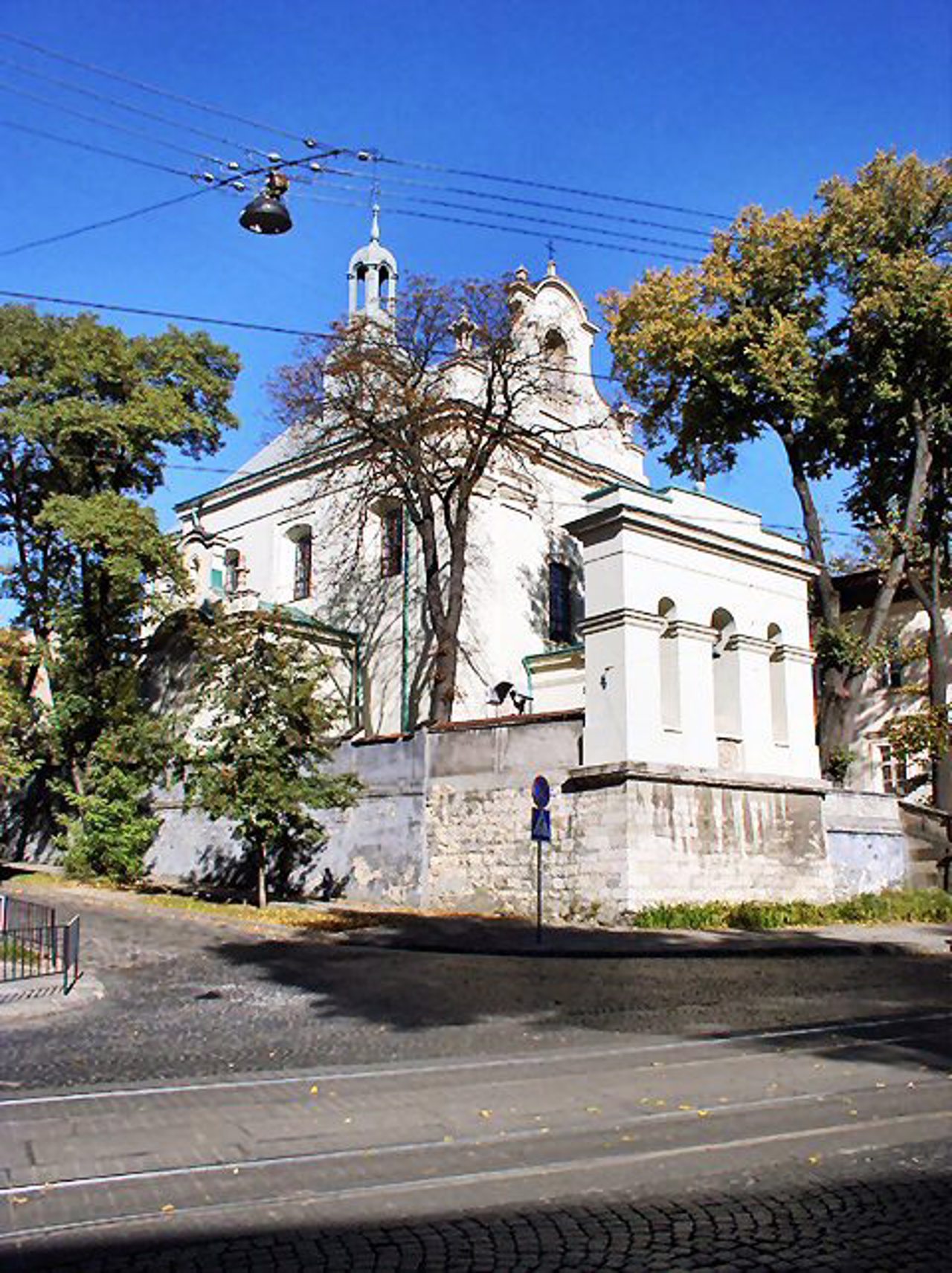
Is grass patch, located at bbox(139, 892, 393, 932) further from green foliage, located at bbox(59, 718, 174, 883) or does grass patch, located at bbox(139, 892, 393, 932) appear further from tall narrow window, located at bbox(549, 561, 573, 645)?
tall narrow window, located at bbox(549, 561, 573, 645)

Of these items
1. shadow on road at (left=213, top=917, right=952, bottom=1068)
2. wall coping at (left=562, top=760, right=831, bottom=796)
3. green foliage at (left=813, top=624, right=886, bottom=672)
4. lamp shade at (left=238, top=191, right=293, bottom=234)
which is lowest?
shadow on road at (left=213, top=917, right=952, bottom=1068)

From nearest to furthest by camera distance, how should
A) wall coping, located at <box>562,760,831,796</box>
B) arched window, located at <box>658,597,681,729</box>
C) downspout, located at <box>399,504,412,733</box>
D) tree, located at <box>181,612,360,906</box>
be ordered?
1. wall coping, located at <box>562,760,831,796</box>
2. tree, located at <box>181,612,360,906</box>
3. arched window, located at <box>658,597,681,729</box>
4. downspout, located at <box>399,504,412,733</box>

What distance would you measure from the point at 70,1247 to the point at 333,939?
13.0m

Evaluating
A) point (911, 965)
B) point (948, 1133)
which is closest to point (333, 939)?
point (911, 965)

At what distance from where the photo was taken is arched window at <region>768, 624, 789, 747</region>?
24781 mm

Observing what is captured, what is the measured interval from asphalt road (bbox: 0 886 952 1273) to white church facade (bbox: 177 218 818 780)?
9.72 metres

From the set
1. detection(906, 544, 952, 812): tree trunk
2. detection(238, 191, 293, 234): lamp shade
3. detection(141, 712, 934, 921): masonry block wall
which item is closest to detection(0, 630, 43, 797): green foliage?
detection(141, 712, 934, 921): masonry block wall

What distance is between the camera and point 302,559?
3538 centimetres

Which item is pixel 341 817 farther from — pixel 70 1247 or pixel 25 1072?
pixel 70 1247

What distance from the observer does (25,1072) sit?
27.7ft

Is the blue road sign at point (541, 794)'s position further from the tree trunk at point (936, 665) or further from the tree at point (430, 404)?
the tree trunk at point (936, 665)

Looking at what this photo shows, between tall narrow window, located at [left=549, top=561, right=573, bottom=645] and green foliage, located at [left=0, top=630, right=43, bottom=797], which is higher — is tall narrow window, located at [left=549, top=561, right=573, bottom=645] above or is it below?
above

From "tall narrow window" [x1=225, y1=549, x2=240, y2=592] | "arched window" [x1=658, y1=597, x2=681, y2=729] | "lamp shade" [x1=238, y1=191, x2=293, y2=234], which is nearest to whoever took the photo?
"lamp shade" [x1=238, y1=191, x2=293, y2=234]

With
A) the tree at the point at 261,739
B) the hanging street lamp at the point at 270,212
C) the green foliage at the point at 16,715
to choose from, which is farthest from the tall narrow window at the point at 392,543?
the hanging street lamp at the point at 270,212
